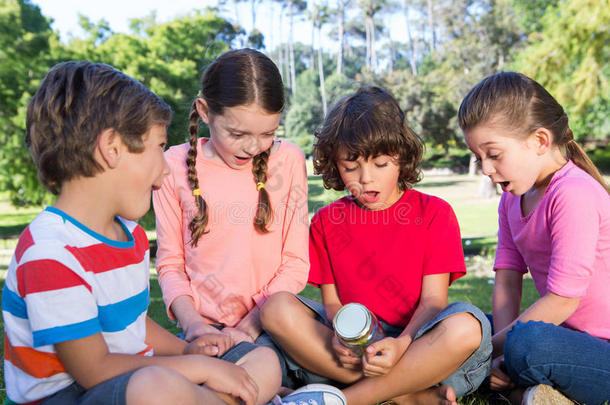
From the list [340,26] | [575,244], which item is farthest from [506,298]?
[340,26]

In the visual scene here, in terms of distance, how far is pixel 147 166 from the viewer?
73.8 inches

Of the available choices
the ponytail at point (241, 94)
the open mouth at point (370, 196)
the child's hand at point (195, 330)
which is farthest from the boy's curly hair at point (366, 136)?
the child's hand at point (195, 330)

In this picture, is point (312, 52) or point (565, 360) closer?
point (565, 360)

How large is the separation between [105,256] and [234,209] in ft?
3.27

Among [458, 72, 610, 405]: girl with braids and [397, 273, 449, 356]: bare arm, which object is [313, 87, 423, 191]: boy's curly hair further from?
[397, 273, 449, 356]: bare arm

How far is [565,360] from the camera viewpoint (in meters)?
2.14

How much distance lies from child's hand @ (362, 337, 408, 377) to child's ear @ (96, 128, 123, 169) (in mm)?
1177

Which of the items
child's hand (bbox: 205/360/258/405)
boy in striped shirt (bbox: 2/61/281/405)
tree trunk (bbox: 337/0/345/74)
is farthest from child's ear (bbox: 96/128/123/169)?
tree trunk (bbox: 337/0/345/74)

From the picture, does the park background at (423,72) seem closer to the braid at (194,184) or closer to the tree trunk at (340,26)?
the braid at (194,184)

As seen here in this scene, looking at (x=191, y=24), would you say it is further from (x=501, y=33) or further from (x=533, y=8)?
(x=501, y=33)

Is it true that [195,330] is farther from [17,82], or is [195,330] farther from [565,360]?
[17,82]

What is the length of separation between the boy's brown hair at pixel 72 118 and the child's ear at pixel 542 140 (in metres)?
1.78

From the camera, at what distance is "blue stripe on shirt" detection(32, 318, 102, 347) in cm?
153

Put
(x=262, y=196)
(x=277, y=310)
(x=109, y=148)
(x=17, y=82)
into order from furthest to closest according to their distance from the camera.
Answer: (x=17, y=82) → (x=262, y=196) → (x=277, y=310) → (x=109, y=148)
